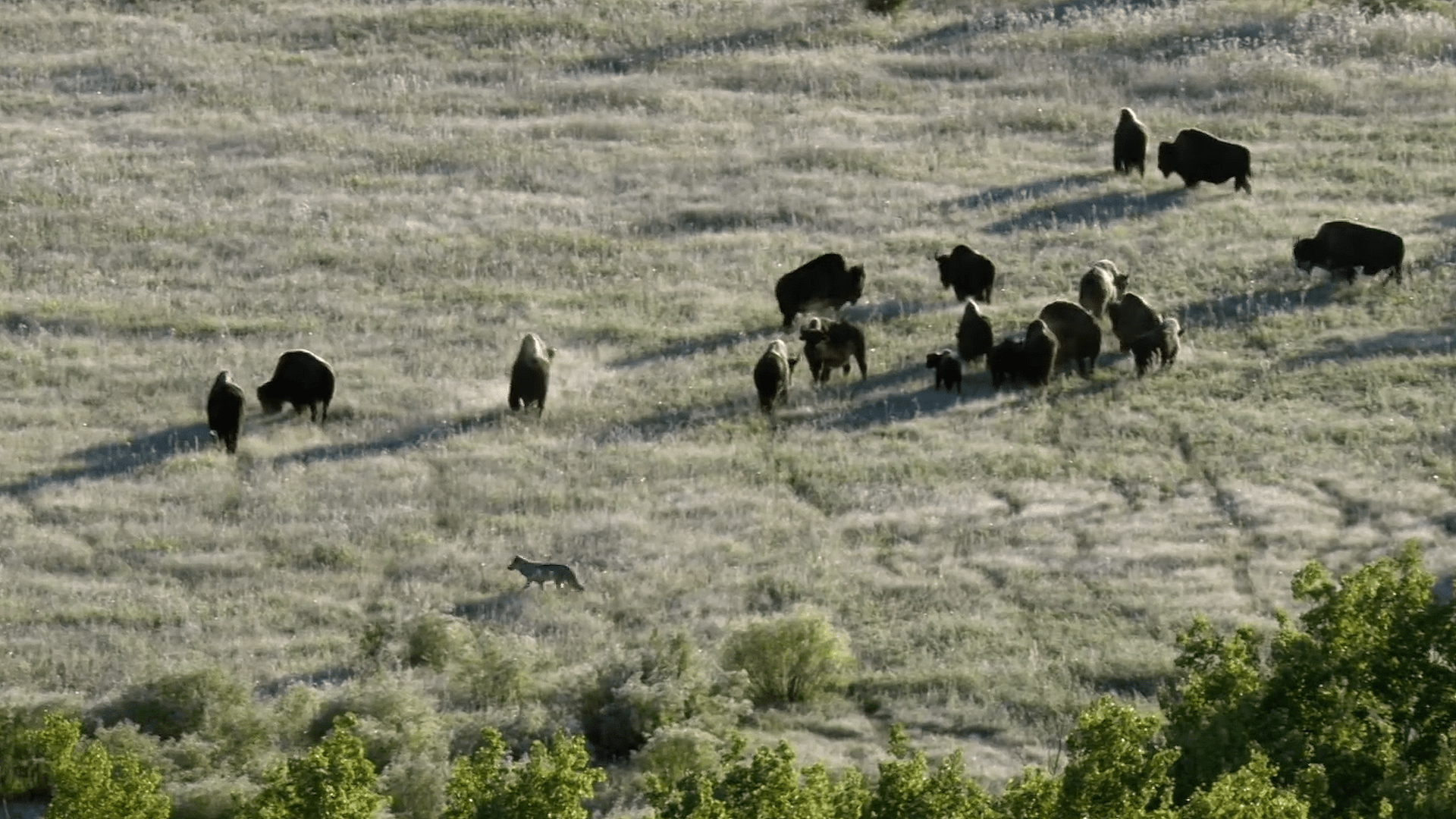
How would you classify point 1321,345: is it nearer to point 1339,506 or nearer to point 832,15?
point 1339,506

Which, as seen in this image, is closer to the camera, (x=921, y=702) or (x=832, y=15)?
(x=921, y=702)

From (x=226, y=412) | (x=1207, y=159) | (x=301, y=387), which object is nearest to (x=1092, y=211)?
(x=1207, y=159)

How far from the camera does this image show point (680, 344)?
3144 centimetres

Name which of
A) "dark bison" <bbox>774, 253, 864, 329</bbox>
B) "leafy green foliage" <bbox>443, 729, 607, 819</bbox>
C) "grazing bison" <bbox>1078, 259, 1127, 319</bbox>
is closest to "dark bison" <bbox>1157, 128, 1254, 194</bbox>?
"grazing bison" <bbox>1078, 259, 1127, 319</bbox>

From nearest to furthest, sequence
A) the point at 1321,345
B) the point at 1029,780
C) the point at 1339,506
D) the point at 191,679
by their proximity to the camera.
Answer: the point at 1029,780
the point at 191,679
the point at 1339,506
the point at 1321,345

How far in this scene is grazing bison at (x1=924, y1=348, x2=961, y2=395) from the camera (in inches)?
1132

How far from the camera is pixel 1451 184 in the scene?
3816 cm

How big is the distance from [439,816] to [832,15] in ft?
114

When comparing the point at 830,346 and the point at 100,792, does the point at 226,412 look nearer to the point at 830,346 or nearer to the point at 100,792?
the point at 830,346

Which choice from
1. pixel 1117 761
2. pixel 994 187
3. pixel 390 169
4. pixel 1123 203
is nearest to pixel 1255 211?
pixel 1123 203

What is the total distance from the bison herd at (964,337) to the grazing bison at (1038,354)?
1 centimetres

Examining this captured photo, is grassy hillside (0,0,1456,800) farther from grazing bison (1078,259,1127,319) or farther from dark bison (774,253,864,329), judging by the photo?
grazing bison (1078,259,1127,319)

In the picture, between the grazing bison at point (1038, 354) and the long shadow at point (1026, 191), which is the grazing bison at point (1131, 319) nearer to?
the grazing bison at point (1038, 354)

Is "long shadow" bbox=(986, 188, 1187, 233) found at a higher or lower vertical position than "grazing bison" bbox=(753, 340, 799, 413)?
higher
